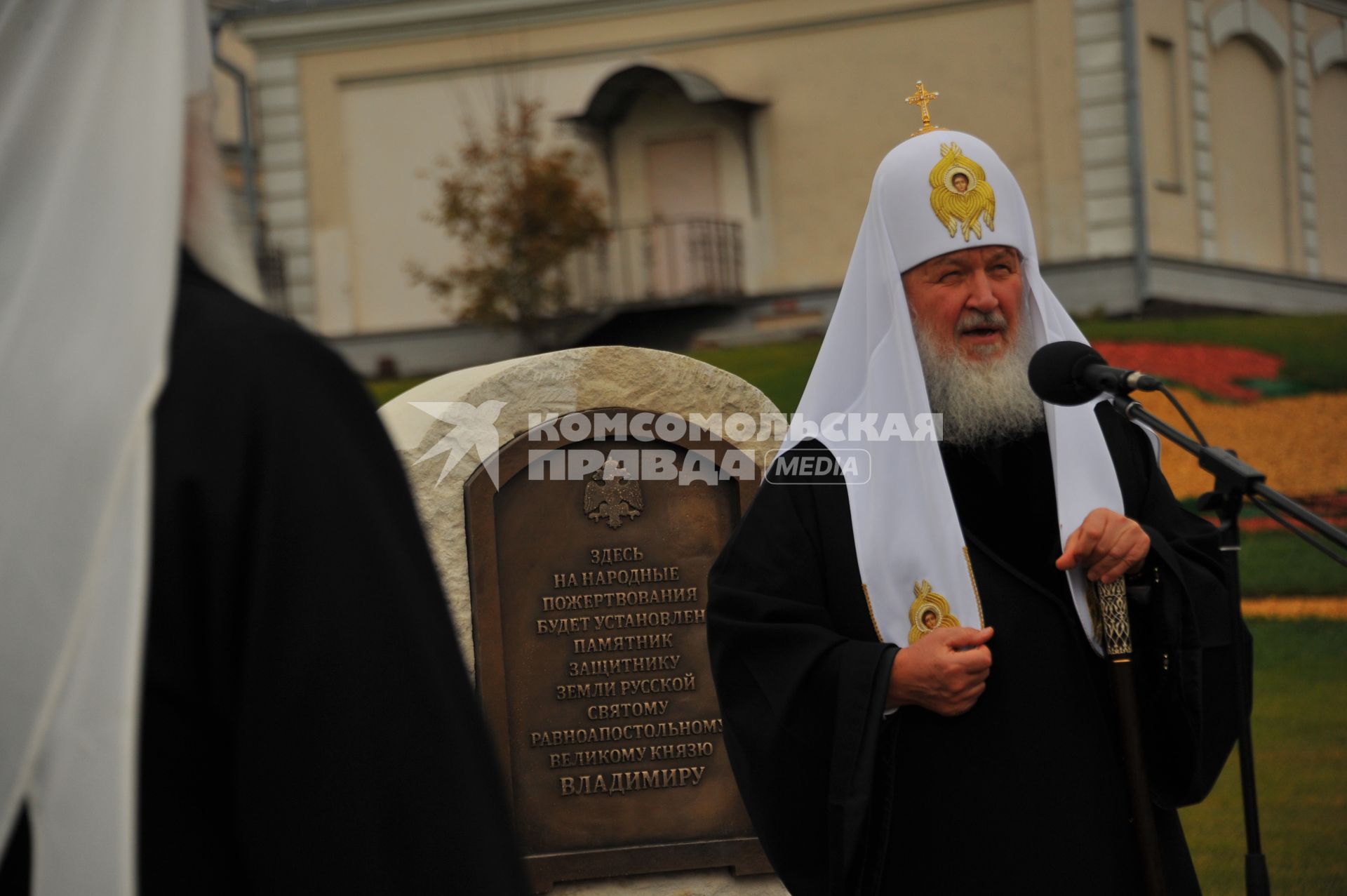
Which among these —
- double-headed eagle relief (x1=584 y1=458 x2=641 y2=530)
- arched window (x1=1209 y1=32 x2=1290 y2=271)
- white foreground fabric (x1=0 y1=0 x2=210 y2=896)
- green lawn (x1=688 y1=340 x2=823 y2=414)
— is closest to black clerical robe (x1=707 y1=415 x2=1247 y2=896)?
double-headed eagle relief (x1=584 y1=458 x2=641 y2=530)

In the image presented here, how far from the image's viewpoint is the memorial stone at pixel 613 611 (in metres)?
4.42

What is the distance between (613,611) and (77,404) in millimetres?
3469

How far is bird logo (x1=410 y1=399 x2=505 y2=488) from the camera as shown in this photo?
4.30m

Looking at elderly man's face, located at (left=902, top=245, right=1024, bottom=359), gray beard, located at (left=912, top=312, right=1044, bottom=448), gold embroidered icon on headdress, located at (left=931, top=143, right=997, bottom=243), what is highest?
gold embroidered icon on headdress, located at (left=931, top=143, right=997, bottom=243)

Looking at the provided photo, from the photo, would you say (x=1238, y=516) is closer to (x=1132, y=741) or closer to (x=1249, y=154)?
(x=1132, y=741)

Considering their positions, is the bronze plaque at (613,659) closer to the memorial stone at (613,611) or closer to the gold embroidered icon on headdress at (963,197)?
the memorial stone at (613,611)

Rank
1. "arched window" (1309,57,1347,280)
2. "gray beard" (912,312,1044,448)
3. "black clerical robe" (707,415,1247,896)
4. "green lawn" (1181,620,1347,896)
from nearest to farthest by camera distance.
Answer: "black clerical robe" (707,415,1247,896) < "gray beard" (912,312,1044,448) < "green lawn" (1181,620,1347,896) < "arched window" (1309,57,1347,280)

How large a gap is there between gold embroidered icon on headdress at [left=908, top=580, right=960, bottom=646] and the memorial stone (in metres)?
1.56

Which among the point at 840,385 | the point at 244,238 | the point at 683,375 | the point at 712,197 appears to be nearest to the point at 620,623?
the point at 683,375

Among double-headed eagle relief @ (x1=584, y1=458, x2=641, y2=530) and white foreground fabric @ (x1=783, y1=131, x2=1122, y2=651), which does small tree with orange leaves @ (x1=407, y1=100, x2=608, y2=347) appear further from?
white foreground fabric @ (x1=783, y1=131, x2=1122, y2=651)

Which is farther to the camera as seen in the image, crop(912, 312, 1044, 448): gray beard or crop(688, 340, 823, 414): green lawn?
crop(688, 340, 823, 414): green lawn

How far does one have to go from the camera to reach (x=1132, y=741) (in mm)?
2660

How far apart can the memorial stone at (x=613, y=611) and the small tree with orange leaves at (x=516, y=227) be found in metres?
14.8

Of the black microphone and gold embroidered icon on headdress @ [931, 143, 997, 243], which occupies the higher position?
gold embroidered icon on headdress @ [931, 143, 997, 243]
